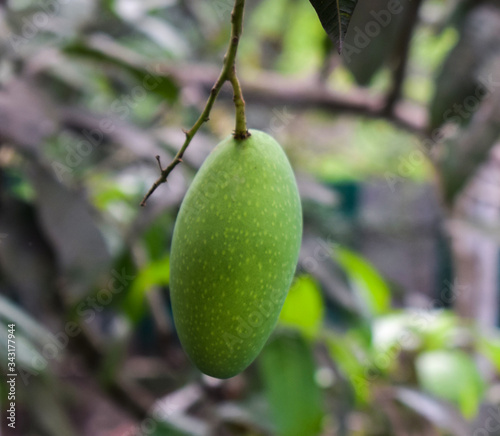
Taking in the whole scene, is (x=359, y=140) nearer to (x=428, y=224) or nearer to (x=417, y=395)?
(x=428, y=224)

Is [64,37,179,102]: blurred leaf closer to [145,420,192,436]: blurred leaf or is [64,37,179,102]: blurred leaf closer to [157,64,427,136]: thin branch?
[157,64,427,136]: thin branch

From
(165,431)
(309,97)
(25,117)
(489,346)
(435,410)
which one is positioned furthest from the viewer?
(309,97)

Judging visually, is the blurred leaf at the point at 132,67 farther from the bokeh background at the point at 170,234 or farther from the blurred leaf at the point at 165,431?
the blurred leaf at the point at 165,431

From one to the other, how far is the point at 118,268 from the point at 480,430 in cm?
90

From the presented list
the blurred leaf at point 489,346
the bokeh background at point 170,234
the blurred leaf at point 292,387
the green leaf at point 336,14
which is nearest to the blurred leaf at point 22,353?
the bokeh background at point 170,234

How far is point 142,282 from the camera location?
3.44 ft

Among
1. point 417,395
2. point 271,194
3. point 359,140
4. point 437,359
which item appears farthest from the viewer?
point 359,140

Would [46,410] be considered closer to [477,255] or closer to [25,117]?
[25,117]

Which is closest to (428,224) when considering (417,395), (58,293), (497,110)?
(417,395)

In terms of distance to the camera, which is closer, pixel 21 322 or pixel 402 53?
pixel 21 322

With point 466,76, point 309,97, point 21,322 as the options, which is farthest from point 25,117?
point 309,97

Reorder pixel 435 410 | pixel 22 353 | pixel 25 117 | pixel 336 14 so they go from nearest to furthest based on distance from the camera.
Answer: pixel 336 14, pixel 22 353, pixel 25 117, pixel 435 410

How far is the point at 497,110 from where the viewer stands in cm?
87

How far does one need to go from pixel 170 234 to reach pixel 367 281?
0.55 meters
